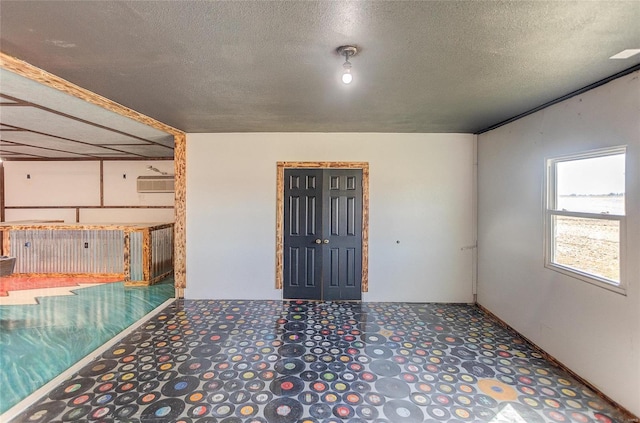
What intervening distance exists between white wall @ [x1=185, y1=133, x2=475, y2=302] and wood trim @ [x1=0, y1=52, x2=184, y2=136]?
1259 mm

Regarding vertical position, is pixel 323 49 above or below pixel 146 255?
above

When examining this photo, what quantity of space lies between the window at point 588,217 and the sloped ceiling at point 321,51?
2.39ft

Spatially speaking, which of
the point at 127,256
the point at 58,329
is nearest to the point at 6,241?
the point at 127,256

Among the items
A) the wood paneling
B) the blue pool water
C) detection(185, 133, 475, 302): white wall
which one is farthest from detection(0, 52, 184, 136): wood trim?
the blue pool water

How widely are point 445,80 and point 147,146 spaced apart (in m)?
5.44

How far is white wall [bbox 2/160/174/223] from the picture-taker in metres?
7.09

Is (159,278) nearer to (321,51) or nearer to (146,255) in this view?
(146,255)

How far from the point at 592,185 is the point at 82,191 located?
952cm

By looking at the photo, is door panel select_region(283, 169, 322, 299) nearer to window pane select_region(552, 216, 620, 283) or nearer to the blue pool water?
the blue pool water

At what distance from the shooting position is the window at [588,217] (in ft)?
7.86

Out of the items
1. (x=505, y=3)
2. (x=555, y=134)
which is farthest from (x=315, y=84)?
(x=555, y=134)

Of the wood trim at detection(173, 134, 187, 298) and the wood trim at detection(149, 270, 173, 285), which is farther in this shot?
the wood trim at detection(149, 270, 173, 285)

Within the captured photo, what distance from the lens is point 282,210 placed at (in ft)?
15.3

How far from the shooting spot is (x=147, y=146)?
5594mm
